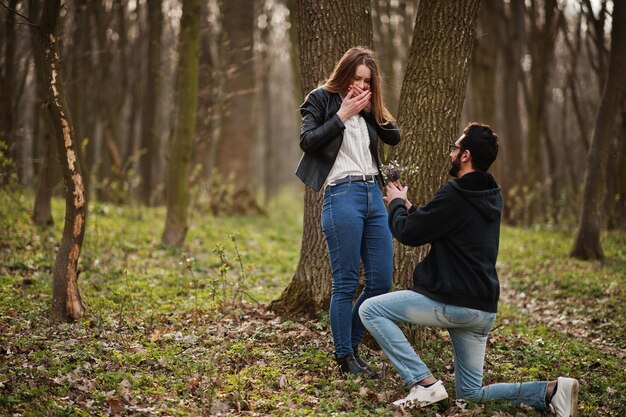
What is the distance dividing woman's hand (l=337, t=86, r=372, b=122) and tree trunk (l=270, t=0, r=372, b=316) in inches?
55.1

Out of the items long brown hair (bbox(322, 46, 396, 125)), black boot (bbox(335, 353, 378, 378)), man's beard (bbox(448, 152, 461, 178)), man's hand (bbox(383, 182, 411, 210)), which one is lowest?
black boot (bbox(335, 353, 378, 378))

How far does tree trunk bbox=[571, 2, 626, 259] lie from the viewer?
409 inches

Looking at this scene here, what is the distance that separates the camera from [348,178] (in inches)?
189

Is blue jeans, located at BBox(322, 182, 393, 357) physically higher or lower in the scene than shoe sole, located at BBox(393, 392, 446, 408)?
higher

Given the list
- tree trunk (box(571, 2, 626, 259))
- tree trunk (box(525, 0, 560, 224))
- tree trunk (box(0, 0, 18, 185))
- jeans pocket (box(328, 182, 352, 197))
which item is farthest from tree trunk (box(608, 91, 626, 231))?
tree trunk (box(0, 0, 18, 185))

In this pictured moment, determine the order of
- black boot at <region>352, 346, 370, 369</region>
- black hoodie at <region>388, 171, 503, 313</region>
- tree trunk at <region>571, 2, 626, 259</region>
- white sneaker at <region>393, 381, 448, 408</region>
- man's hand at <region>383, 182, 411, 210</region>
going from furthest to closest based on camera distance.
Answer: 1. tree trunk at <region>571, 2, 626, 259</region>
2. black boot at <region>352, 346, 370, 369</region>
3. man's hand at <region>383, 182, 411, 210</region>
4. white sneaker at <region>393, 381, 448, 408</region>
5. black hoodie at <region>388, 171, 503, 313</region>

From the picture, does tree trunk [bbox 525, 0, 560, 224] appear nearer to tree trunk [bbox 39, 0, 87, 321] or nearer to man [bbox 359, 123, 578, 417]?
man [bbox 359, 123, 578, 417]

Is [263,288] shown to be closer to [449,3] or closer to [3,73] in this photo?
[449,3]

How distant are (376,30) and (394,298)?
15.8 m

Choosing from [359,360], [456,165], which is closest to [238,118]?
[359,360]

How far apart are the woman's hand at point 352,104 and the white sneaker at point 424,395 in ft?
6.86

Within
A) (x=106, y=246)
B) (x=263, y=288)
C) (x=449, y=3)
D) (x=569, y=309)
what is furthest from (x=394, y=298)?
(x=106, y=246)

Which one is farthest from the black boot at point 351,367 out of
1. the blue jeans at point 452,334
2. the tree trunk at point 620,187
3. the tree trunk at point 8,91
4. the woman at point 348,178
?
the tree trunk at point 620,187

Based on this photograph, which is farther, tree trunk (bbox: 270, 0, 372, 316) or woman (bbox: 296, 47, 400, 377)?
tree trunk (bbox: 270, 0, 372, 316)
